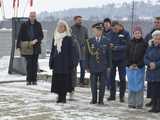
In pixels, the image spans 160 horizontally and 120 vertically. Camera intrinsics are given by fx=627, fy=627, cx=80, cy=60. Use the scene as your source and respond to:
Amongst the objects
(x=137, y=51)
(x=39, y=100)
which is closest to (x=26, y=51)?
(x=39, y=100)

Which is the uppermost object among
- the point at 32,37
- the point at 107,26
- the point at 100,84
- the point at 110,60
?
the point at 107,26

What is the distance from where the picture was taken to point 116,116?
1072 centimetres

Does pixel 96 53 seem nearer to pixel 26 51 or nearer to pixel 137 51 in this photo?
pixel 137 51

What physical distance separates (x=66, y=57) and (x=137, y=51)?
4.58 ft

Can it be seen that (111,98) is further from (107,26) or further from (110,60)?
(107,26)

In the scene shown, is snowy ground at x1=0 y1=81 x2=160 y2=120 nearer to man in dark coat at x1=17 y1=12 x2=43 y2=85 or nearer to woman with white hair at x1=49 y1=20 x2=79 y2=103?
woman with white hair at x1=49 y1=20 x2=79 y2=103

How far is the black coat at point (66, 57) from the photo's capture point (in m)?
12.1

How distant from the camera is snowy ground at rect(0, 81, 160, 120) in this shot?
1055 centimetres

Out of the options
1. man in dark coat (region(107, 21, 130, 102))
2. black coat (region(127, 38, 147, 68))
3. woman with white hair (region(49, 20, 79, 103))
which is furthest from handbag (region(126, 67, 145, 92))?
woman with white hair (region(49, 20, 79, 103))

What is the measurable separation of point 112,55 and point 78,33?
2.30 m

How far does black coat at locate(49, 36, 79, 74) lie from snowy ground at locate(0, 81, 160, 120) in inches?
26.1

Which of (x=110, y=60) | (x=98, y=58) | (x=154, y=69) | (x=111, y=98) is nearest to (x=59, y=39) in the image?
(x=98, y=58)

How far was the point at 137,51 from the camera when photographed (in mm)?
11797

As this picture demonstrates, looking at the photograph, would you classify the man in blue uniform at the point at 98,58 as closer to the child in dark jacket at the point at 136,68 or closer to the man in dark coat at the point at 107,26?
the child in dark jacket at the point at 136,68
